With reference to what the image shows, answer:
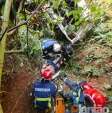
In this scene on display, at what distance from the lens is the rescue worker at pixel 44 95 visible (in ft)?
17.6

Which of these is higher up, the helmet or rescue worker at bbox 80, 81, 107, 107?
the helmet

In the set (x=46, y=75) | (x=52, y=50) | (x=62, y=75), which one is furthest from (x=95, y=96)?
(x=52, y=50)

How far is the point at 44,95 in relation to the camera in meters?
5.37

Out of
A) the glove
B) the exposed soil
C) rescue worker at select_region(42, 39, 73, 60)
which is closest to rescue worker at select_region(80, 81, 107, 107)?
the glove

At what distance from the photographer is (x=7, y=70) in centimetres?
507

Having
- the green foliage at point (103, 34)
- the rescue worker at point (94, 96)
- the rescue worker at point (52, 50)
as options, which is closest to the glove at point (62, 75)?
the rescue worker at point (52, 50)

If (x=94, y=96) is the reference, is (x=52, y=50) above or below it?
above

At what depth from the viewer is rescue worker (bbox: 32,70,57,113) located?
5.37 metres

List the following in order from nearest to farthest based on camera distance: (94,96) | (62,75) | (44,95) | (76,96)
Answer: (44,95) → (76,96) → (94,96) → (62,75)

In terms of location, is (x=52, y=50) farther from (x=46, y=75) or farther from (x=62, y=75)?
(x=46, y=75)

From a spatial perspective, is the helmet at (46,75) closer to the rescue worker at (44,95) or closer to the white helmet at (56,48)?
the rescue worker at (44,95)

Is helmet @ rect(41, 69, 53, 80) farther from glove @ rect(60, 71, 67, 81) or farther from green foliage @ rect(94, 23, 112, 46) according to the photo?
green foliage @ rect(94, 23, 112, 46)

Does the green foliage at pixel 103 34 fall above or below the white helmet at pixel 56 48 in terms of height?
above

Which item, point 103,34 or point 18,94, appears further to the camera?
point 103,34
